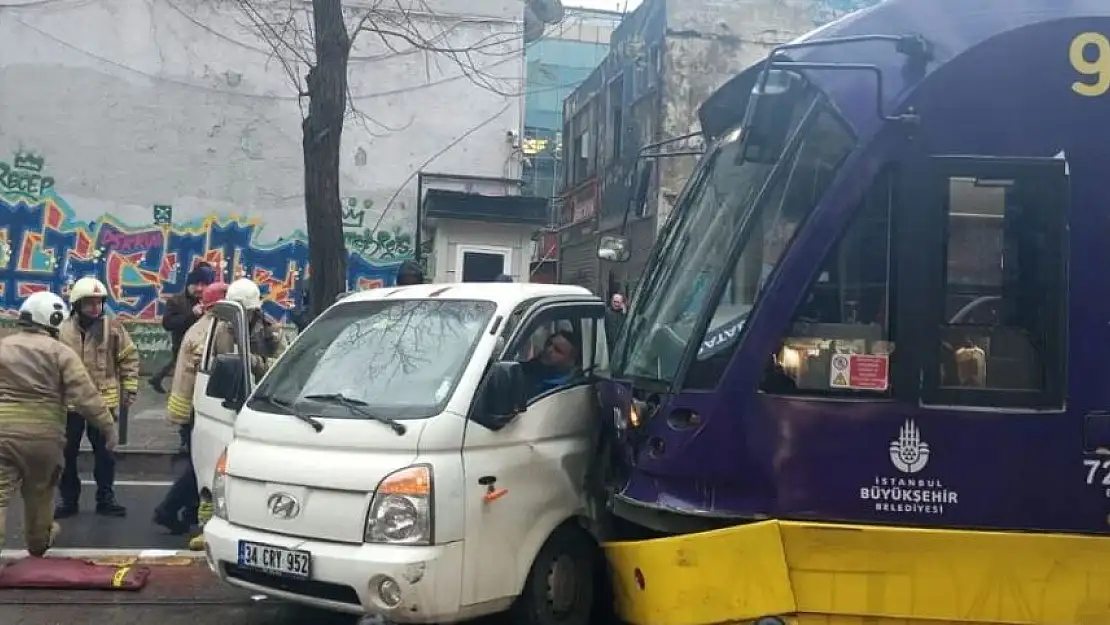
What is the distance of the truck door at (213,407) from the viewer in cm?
623

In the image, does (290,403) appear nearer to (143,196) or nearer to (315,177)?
(315,177)

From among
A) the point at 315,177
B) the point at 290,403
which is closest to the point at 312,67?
the point at 315,177

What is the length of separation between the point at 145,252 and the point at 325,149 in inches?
333

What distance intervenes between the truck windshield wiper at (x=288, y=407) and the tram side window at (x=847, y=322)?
6.79ft

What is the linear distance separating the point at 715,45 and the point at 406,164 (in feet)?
19.5

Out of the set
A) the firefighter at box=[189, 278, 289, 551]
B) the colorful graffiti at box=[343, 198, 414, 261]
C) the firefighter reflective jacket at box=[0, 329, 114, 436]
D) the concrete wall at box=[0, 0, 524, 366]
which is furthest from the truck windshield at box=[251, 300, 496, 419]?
the colorful graffiti at box=[343, 198, 414, 261]

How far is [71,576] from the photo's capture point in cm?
617

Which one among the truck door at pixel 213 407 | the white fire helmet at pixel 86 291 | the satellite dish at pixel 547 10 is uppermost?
the satellite dish at pixel 547 10

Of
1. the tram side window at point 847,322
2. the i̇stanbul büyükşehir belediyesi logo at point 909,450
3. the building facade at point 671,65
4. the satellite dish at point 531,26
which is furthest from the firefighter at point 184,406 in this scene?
the satellite dish at point 531,26

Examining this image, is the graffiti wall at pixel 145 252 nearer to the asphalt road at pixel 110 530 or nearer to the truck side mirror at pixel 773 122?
the asphalt road at pixel 110 530

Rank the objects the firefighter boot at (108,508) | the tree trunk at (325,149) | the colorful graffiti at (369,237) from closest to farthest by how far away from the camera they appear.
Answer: the firefighter boot at (108,508) < the tree trunk at (325,149) < the colorful graffiti at (369,237)

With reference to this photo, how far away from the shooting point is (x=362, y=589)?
456cm

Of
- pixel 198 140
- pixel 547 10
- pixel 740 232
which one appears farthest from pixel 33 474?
pixel 547 10

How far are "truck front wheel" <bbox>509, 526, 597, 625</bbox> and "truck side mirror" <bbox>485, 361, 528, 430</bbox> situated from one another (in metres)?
0.72
